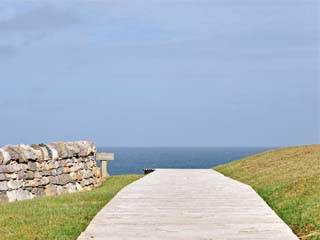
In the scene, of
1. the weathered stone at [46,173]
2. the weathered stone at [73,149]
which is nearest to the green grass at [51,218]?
the weathered stone at [46,173]

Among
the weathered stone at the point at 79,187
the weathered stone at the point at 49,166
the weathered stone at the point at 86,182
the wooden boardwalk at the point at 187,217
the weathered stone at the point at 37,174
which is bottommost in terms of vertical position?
the weathered stone at the point at 79,187

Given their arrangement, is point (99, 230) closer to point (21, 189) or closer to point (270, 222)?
point (270, 222)

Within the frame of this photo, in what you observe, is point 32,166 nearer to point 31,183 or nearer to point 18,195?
point 31,183

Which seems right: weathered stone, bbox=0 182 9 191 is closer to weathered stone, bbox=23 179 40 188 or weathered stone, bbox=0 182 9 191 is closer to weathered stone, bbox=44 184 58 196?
weathered stone, bbox=23 179 40 188

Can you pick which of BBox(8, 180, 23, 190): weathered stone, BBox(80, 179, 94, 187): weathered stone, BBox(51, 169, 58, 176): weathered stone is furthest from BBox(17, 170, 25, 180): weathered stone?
BBox(80, 179, 94, 187): weathered stone

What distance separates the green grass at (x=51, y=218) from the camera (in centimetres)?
1023

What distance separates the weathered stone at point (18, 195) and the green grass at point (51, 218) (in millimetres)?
2068

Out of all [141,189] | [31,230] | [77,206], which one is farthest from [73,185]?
[31,230]

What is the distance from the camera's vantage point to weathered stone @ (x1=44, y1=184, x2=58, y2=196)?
19.4m

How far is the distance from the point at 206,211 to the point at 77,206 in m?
3.67

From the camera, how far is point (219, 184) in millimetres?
17656

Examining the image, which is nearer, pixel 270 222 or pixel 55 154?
pixel 270 222

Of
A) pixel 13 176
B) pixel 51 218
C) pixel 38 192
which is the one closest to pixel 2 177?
pixel 13 176

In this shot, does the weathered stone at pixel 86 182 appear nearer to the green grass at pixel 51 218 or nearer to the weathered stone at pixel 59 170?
the weathered stone at pixel 59 170
